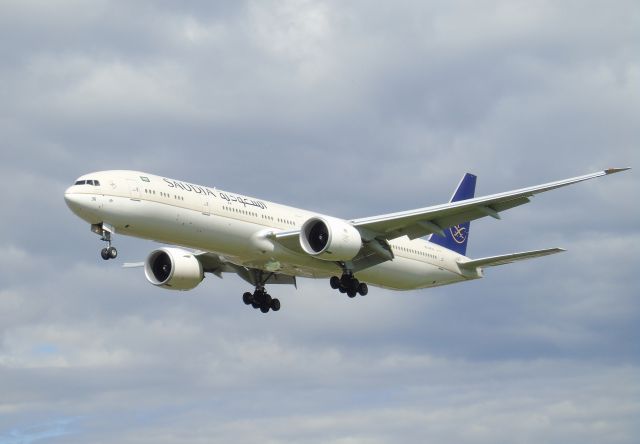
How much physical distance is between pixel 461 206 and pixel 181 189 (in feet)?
38.9

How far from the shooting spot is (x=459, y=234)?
60.4m

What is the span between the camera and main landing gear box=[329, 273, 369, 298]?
51.0m

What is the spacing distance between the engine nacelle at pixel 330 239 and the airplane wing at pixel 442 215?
4.43ft

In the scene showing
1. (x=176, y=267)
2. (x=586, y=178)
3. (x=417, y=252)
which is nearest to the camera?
(x=586, y=178)

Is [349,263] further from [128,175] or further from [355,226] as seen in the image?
[128,175]

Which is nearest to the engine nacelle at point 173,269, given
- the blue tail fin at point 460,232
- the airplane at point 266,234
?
the airplane at point 266,234

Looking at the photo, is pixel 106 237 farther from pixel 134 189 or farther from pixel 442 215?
pixel 442 215

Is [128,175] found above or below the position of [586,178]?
above

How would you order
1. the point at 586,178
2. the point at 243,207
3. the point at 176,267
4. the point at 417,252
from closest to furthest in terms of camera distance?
1. the point at 586,178
2. the point at 243,207
3. the point at 176,267
4. the point at 417,252

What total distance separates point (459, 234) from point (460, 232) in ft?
0.84

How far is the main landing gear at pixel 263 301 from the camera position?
181ft

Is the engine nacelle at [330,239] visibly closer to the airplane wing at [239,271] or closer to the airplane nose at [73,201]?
the airplane wing at [239,271]

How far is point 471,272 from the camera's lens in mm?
57531

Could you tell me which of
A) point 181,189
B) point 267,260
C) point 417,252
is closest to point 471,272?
point 417,252
